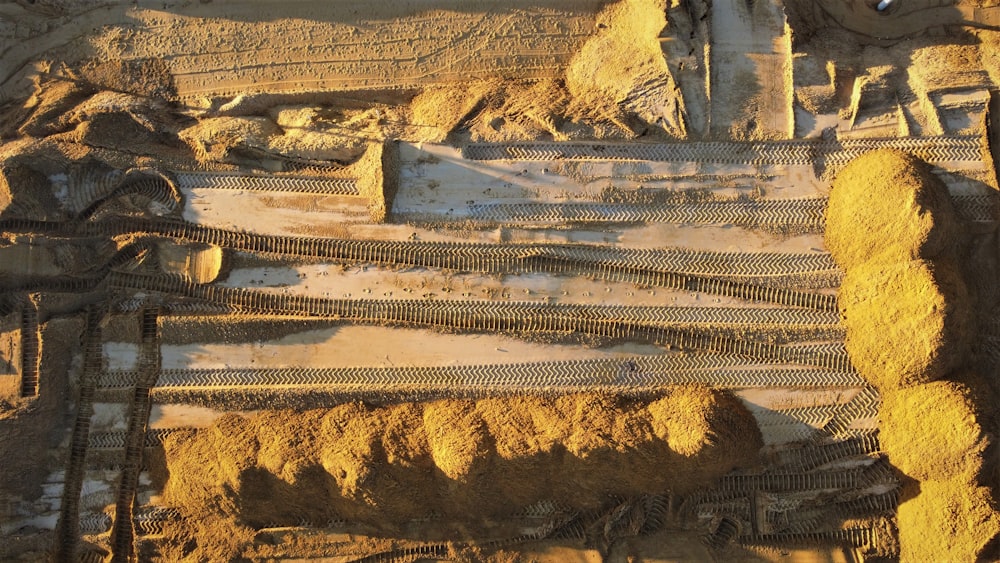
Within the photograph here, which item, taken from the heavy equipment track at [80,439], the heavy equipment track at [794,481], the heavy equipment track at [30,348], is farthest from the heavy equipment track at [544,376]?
the heavy equipment track at [30,348]

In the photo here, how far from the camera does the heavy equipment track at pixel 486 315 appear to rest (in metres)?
6.04

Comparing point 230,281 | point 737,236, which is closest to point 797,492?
point 737,236

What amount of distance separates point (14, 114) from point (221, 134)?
2.01 m

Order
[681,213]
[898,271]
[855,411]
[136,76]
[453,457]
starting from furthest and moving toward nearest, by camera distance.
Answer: [136,76], [681,213], [855,411], [453,457], [898,271]

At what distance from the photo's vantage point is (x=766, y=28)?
608 centimetres

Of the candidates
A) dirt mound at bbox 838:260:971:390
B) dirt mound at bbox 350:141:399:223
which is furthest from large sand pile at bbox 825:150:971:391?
dirt mound at bbox 350:141:399:223

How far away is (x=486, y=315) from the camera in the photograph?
6156 millimetres

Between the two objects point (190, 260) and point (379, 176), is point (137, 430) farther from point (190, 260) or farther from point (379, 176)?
point (379, 176)

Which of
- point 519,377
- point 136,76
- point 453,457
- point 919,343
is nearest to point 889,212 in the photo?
point 919,343

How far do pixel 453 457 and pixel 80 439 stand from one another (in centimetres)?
349

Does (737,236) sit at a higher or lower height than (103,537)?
higher

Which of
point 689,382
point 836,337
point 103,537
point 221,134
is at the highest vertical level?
point 221,134

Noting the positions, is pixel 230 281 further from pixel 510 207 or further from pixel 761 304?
pixel 761 304

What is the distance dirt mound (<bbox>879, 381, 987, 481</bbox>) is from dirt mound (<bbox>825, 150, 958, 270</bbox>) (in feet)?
3.70
